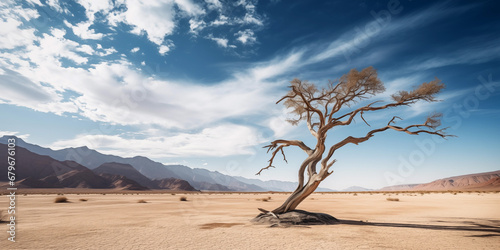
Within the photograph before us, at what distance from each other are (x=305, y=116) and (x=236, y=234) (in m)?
8.00

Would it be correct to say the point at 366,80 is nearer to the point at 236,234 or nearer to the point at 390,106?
the point at 390,106

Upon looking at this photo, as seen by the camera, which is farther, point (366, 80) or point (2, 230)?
point (366, 80)

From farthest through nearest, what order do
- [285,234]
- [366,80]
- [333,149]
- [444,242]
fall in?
[366,80]
[333,149]
[285,234]
[444,242]

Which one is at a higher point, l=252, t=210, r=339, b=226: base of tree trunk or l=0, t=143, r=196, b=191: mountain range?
l=252, t=210, r=339, b=226: base of tree trunk

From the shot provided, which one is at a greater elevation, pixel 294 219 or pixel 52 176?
pixel 294 219

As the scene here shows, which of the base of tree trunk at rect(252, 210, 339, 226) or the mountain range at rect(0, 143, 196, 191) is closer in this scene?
the base of tree trunk at rect(252, 210, 339, 226)

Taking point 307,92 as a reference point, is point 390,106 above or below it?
below

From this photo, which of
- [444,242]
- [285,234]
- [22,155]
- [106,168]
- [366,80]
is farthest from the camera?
[106,168]

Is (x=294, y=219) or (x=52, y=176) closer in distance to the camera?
(x=294, y=219)

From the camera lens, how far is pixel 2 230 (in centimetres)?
1026

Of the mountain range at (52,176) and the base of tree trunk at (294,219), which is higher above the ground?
the base of tree trunk at (294,219)

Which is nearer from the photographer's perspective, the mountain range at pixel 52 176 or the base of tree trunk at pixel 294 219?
the base of tree trunk at pixel 294 219

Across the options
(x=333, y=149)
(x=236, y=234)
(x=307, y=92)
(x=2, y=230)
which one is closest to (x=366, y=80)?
(x=307, y=92)

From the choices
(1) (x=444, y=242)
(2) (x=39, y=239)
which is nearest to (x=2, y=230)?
(2) (x=39, y=239)
